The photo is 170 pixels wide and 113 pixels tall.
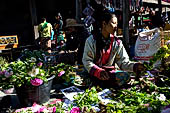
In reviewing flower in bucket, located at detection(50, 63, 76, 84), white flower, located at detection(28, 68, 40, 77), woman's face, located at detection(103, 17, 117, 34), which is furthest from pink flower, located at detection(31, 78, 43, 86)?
woman's face, located at detection(103, 17, 117, 34)

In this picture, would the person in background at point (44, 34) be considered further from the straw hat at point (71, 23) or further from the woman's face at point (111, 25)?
the woman's face at point (111, 25)

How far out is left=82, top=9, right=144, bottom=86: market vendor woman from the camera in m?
2.64

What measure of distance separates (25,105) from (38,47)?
4936mm

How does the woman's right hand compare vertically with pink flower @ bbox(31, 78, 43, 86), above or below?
above

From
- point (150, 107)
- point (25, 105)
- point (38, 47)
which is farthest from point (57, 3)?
point (150, 107)

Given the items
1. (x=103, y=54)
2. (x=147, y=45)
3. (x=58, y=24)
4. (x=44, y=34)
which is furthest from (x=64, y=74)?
(x=58, y=24)

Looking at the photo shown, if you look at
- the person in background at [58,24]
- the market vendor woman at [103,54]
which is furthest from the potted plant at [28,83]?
the person in background at [58,24]

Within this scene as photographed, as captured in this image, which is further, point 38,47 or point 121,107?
point 38,47

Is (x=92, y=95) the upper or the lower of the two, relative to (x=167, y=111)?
lower

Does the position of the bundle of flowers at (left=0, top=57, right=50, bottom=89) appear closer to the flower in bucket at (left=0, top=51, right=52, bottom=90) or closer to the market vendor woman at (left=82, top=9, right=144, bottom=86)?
the flower in bucket at (left=0, top=51, right=52, bottom=90)

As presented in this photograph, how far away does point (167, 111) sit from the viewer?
106 centimetres

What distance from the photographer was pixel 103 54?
9.30ft

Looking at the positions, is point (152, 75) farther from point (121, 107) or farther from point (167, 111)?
point (167, 111)

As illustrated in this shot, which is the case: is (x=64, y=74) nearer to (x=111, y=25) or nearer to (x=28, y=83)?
(x=28, y=83)
